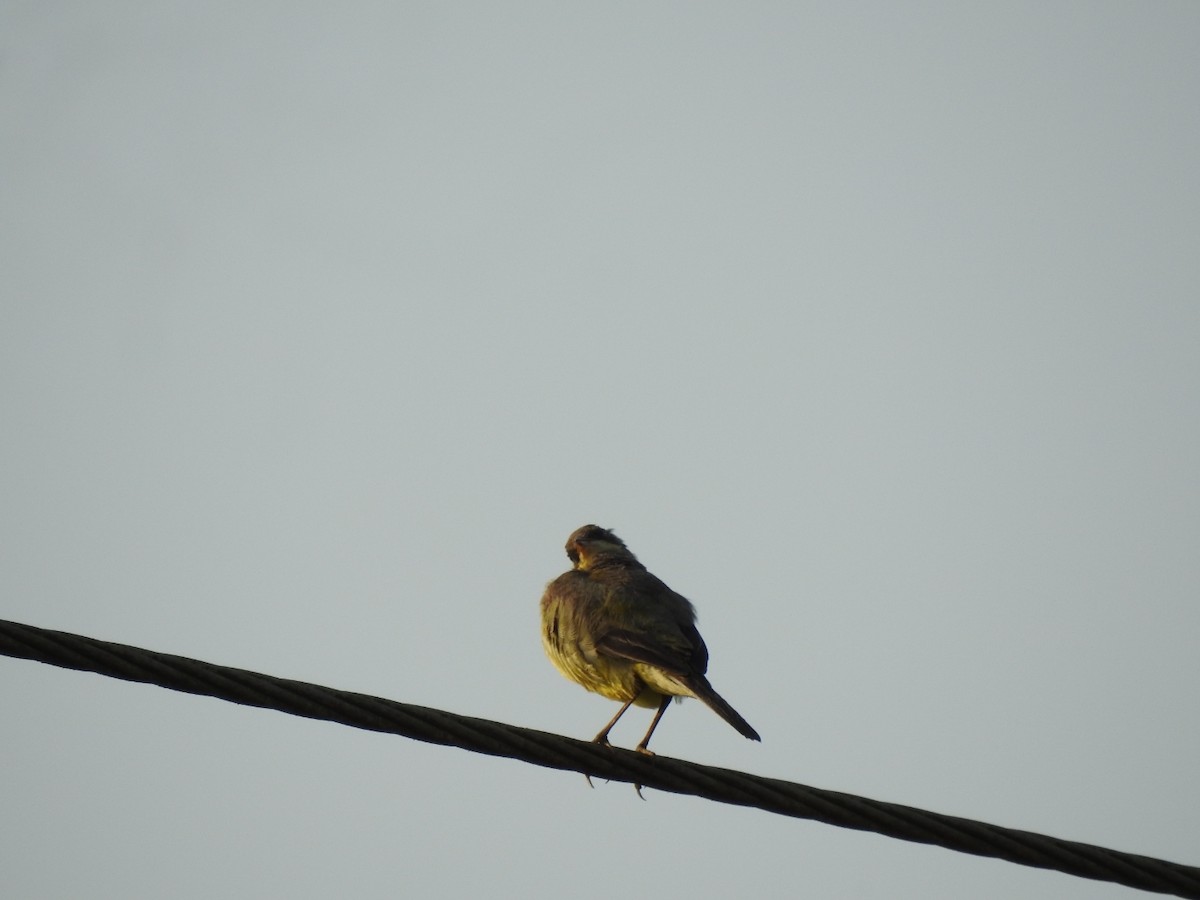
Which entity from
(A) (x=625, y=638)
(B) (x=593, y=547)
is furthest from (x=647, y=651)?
(B) (x=593, y=547)

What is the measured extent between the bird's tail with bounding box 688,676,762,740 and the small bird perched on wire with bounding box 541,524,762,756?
0.03 feet

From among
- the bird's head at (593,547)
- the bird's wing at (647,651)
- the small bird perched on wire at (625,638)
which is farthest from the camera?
the bird's head at (593,547)

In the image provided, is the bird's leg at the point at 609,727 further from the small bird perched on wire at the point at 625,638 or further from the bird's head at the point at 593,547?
the bird's head at the point at 593,547

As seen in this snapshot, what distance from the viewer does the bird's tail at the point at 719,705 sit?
5.87 metres

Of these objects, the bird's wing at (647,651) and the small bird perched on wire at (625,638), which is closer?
the bird's wing at (647,651)

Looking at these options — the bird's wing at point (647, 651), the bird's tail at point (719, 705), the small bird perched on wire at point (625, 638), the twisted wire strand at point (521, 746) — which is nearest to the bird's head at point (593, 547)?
the small bird perched on wire at point (625, 638)

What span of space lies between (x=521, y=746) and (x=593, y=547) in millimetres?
5744

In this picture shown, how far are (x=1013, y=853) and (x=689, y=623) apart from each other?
4.10 metres

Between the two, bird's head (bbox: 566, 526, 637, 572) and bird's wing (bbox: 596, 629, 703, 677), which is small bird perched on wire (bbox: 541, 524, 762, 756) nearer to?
bird's wing (bbox: 596, 629, 703, 677)

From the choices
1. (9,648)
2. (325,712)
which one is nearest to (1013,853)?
(325,712)

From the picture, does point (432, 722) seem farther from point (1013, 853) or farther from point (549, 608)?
point (549, 608)

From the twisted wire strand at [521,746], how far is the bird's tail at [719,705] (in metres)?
1.37

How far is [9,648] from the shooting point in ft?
12.6

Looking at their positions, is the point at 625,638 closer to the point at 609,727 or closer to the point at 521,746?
the point at 609,727
